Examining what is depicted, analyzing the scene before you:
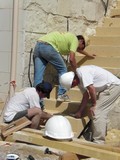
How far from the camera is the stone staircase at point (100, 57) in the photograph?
8.67 metres

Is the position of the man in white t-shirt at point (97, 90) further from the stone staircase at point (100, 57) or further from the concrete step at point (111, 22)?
the concrete step at point (111, 22)

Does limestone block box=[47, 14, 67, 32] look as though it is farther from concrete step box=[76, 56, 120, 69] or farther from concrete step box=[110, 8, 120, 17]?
concrete step box=[110, 8, 120, 17]

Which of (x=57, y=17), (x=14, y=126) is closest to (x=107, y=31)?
(x=57, y=17)

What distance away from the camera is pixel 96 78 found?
7.89m

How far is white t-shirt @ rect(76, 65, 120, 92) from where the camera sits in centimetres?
773

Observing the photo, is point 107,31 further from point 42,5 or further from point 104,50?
point 42,5

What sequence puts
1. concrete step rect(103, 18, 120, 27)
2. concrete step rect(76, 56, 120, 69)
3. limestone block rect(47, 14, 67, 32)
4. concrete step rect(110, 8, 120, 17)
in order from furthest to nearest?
1. concrete step rect(110, 8, 120, 17)
2. concrete step rect(103, 18, 120, 27)
3. limestone block rect(47, 14, 67, 32)
4. concrete step rect(76, 56, 120, 69)

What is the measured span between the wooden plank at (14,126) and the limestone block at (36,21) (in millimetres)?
2199

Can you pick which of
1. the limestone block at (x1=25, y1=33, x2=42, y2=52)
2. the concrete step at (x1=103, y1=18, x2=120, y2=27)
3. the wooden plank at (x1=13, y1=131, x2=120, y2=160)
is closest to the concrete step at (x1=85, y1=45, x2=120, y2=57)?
Answer: the concrete step at (x1=103, y1=18, x2=120, y2=27)

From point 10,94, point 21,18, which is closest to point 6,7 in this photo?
point 21,18

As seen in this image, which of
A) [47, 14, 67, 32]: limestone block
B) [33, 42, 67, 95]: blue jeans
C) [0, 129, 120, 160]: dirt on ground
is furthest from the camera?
[47, 14, 67, 32]: limestone block

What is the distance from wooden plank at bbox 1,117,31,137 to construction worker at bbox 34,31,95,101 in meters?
Answer: 1.35

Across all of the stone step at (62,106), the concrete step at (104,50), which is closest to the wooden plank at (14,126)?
the stone step at (62,106)

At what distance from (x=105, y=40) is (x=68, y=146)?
389 centimetres
